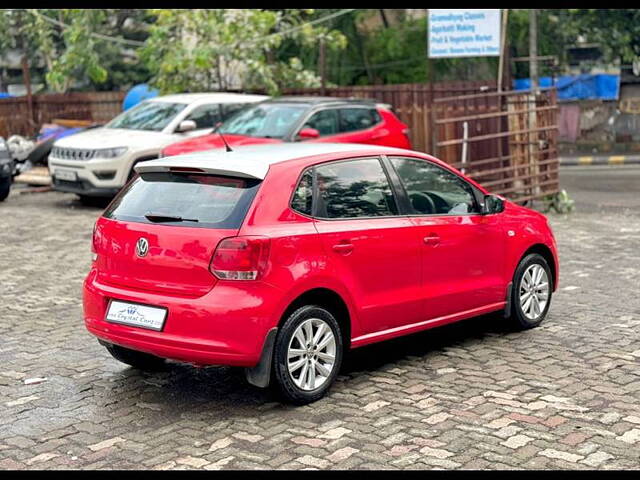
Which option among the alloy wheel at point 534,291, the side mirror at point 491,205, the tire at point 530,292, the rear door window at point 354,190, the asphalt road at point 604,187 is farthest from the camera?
the asphalt road at point 604,187

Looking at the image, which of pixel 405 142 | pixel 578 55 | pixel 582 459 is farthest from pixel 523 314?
pixel 578 55

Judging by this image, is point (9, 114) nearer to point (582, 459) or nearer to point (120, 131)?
point (120, 131)

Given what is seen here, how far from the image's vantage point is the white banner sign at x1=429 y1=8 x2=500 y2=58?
18.2 m

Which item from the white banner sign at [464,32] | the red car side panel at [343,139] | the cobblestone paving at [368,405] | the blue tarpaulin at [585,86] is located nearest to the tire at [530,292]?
the cobblestone paving at [368,405]

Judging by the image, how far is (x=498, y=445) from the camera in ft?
19.1

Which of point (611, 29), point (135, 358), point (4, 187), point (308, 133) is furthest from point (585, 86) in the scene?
point (135, 358)

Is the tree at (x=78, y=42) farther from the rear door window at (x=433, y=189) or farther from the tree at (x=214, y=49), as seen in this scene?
the rear door window at (x=433, y=189)

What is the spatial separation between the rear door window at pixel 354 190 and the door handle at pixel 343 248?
21 cm

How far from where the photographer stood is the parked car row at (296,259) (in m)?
6.32

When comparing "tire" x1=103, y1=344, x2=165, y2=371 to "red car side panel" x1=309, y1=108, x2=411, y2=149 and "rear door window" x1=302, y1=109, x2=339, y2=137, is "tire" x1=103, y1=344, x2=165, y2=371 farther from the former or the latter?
"red car side panel" x1=309, y1=108, x2=411, y2=149

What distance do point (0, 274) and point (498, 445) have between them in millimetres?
6901

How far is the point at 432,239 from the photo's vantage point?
7.52m

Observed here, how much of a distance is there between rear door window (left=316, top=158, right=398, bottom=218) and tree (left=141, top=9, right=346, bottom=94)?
537 inches

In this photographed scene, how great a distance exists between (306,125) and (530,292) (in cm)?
729
